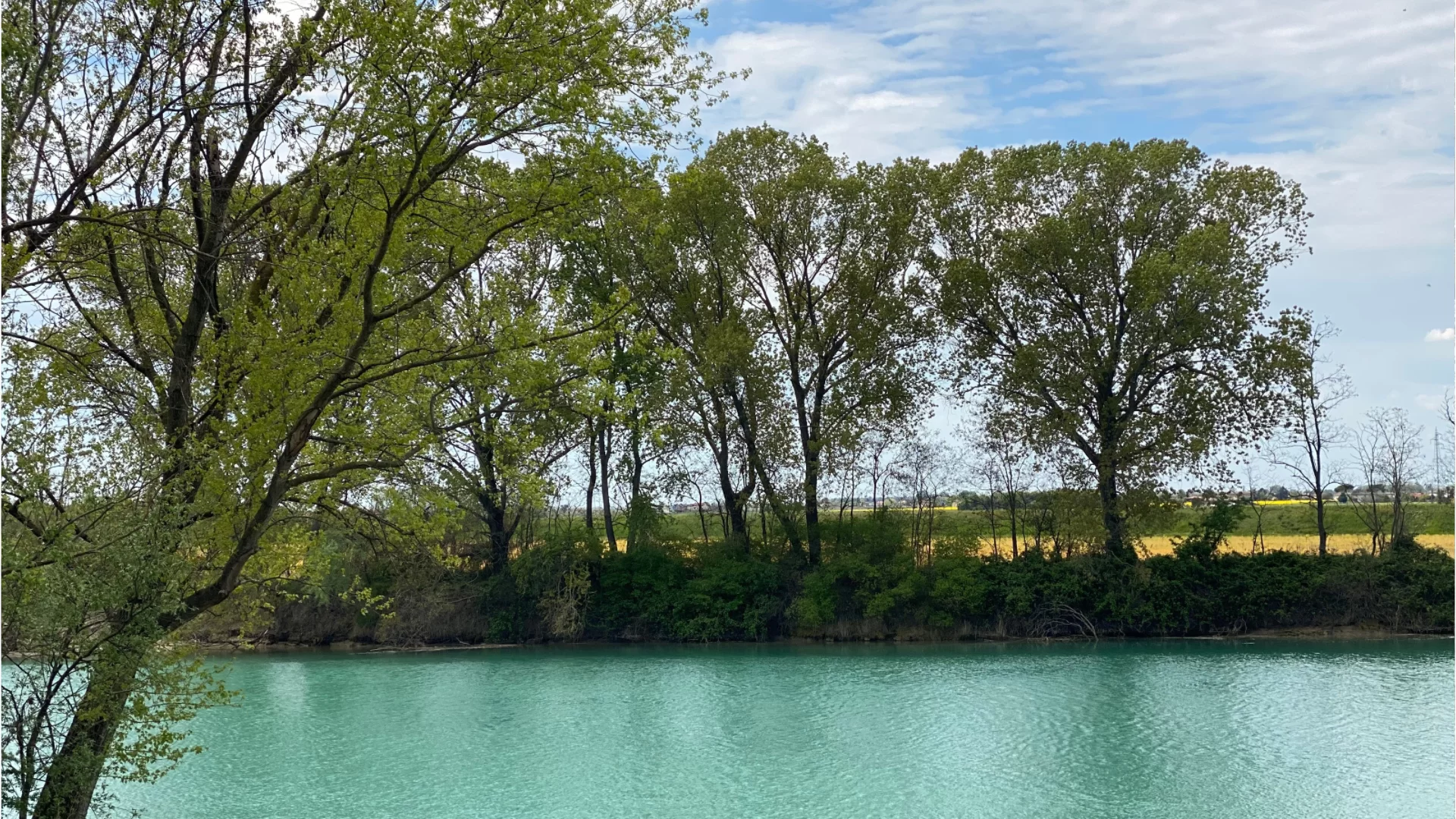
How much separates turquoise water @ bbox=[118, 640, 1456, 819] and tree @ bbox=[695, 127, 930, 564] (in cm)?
581

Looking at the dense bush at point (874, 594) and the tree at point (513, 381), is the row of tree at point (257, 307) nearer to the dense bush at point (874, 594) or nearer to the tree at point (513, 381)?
the tree at point (513, 381)

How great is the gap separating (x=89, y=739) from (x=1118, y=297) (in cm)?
2113

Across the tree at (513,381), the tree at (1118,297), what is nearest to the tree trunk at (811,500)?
the tree at (1118,297)

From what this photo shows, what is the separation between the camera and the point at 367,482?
9648 mm

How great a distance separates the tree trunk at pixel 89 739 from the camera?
7.11m

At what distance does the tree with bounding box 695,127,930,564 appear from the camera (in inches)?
967

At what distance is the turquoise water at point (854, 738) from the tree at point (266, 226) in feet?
15.1

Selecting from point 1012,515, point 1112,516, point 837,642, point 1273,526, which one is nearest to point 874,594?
point 837,642

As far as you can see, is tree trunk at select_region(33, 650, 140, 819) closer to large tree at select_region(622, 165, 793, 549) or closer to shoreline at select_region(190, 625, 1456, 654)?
shoreline at select_region(190, 625, 1456, 654)

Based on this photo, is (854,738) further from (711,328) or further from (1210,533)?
(1210,533)

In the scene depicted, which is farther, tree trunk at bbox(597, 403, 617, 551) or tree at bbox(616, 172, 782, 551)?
tree trunk at bbox(597, 403, 617, 551)

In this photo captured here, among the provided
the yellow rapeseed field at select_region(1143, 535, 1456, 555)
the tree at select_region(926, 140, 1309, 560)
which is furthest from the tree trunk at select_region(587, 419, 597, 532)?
the yellow rapeseed field at select_region(1143, 535, 1456, 555)

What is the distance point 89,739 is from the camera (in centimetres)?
731

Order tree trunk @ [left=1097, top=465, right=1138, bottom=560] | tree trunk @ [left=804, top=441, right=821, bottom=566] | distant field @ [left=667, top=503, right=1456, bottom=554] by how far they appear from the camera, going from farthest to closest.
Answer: tree trunk @ [left=804, top=441, right=821, bottom=566] < distant field @ [left=667, top=503, right=1456, bottom=554] < tree trunk @ [left=1097, top=465, right=1138, bottom=560]
